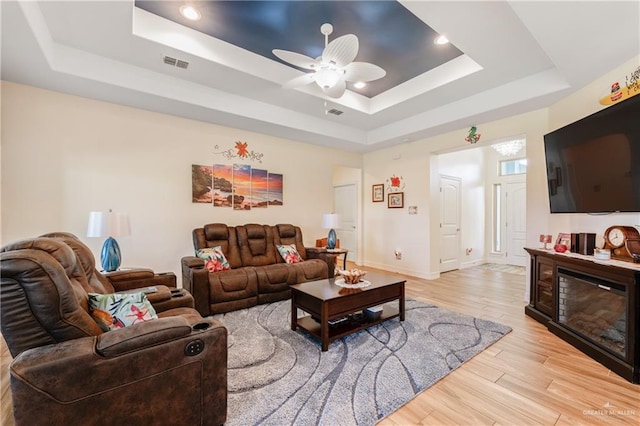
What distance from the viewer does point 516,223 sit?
21.3ft

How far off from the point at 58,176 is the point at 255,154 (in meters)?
2.59

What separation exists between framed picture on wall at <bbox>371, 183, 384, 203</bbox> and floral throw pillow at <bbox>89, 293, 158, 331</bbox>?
5.14 meters

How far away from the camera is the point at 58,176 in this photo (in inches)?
130

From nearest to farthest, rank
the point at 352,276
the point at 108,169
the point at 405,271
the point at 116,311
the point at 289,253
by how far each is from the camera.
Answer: the point at 116,311 → the point at 352,276 → the point at 108,169 → the point at 289,253 → the point at 405,271

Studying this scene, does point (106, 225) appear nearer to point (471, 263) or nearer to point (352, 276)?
point (352, 276)

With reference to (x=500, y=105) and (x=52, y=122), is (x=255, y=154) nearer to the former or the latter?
(x=52, y=122)

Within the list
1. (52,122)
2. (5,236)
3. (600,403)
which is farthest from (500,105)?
(5,236)

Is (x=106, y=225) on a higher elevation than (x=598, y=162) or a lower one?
lower

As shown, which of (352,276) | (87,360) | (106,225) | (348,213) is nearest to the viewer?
(87,360)

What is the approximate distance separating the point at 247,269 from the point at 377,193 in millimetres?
3641

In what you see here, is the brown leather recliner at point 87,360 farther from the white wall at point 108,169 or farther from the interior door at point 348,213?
the interior door at point 348,213

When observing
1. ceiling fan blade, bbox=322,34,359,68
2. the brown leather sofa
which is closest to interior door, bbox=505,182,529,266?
the brown leather sofa

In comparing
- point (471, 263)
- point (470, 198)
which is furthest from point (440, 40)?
point (471, 263)

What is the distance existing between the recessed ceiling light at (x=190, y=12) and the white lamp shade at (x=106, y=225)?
2.24 m
